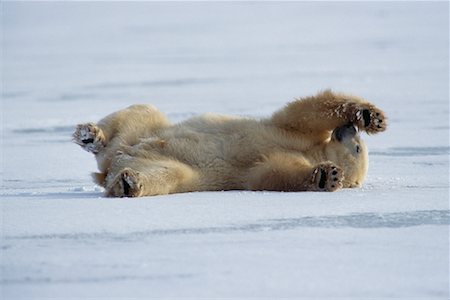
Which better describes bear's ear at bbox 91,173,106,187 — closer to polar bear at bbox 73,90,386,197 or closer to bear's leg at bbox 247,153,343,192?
polar bear at bbox 73,90,386,197

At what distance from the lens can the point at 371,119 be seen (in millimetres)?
5004

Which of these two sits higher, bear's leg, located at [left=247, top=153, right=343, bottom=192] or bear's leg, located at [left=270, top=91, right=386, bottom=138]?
bear's leg, located at [left=270, top=91, right=386, bottom=138]

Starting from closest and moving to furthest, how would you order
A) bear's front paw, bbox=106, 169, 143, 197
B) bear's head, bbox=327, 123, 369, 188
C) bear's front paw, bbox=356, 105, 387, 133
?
bear's front paw, bbox=106, 169, 143, 197 < bear's front paw, bbox=356, 105, 387, 133 < bear's head, bbox=327, 123, 369, 188

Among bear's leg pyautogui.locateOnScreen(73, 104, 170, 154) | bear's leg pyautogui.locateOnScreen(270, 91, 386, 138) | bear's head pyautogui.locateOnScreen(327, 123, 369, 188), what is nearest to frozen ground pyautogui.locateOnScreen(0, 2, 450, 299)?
bear's head pyautogui.locateOnScreen(327, 123, 369, 188)

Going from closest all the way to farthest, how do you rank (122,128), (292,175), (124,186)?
1. (124,186)
2. (292,175)
3. (122,128)

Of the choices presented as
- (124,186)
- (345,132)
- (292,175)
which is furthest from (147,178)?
(345,132)

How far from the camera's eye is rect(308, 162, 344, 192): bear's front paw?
4.76 metres

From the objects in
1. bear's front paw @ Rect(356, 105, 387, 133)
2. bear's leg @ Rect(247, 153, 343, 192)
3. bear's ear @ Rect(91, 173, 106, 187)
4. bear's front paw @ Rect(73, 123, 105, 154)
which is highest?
bear's front paw @ Rect(356, 105, 387, 133)

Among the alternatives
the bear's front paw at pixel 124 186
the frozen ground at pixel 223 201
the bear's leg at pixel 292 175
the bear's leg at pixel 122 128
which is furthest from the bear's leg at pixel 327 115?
the bear's front paw at pixel 124 186

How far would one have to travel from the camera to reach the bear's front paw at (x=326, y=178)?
15.6 ft

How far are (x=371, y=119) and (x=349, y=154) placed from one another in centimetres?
28

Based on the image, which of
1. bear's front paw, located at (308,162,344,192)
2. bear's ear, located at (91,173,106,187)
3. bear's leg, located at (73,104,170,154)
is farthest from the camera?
bear's leg, located at (73,104,170,154)

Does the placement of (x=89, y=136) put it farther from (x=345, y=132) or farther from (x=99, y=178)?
(x=345, y=132)

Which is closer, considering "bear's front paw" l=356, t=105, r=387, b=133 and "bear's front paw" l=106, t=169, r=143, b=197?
"bear's front paw" l=106, t=169, r=143, b=197
